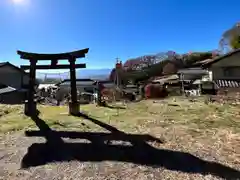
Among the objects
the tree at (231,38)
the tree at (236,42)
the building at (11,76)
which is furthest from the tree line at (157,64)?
the building at (11,76)

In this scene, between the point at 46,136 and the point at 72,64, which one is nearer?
the point at 46,136

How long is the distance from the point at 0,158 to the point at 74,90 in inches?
166

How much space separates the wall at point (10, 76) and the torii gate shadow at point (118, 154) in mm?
21924

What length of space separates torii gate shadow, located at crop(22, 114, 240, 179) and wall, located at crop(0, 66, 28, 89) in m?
21.9

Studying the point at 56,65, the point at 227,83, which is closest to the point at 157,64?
the point at 227,83

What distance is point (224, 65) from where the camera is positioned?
54.3 ft

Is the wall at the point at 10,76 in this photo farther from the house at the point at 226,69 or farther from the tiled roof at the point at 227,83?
the tiled roof at the point at 227,83

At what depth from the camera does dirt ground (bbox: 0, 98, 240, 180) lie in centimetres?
315

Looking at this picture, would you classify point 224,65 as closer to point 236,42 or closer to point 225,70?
point 225,70

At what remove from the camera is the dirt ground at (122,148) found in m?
3.15

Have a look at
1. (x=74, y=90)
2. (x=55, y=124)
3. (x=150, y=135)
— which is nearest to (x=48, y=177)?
(x=150, y=135)

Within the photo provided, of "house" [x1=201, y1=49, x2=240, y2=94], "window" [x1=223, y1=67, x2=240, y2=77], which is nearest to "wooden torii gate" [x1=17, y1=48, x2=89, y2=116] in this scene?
"house" [x1=201, y1=49, x2=240, y2=94]

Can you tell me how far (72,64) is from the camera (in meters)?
7.71

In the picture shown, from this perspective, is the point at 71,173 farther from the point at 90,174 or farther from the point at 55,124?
the point at 55,124
